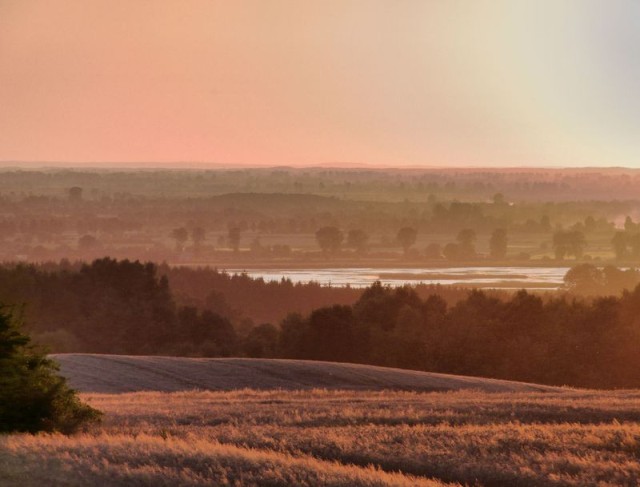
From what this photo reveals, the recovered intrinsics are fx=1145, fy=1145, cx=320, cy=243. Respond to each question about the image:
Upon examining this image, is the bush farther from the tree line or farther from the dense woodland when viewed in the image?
the tree line

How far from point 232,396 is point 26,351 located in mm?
16071

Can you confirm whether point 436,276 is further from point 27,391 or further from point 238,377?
Result: point 27,391

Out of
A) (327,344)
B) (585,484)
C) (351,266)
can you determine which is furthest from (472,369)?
(351,266)

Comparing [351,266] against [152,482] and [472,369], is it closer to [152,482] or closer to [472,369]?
[472,369]

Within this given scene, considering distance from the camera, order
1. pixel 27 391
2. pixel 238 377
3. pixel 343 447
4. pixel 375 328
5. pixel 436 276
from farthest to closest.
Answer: pixel 436 276
pixel 375 328
pixel 238 377
pixel 27 391
pixel 343 447

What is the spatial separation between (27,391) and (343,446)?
294 inches

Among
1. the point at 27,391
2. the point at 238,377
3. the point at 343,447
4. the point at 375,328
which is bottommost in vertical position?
the point at 238,377

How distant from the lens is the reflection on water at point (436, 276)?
472ft

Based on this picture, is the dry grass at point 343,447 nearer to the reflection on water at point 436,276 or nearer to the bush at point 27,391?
the bush at point 27,391

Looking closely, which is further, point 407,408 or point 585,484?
point 407,408

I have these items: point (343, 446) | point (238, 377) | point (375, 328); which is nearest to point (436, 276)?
point (375, 328)

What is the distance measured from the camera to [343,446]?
83.8ft

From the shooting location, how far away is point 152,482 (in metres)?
20.7

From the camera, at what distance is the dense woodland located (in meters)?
85.1
